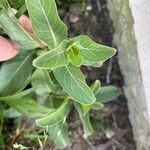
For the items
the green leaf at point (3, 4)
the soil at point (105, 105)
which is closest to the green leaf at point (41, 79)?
the green leaf at point (3, 4)

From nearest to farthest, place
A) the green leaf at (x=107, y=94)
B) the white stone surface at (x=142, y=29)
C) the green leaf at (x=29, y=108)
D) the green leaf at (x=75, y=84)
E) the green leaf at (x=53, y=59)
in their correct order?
the green leaf at (x=53, y=59), the green leaf at (x=75, y=84), the white stone surface at (x=142, y=29), the green leaf at (x=29, y=108), the green leaf at (x=107, y=94)

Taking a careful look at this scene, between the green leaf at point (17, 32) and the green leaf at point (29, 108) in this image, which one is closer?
the green leaf at point (17, 32)

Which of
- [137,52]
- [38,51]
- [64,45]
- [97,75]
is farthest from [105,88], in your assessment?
[64,45]

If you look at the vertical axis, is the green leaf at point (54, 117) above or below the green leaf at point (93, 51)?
below

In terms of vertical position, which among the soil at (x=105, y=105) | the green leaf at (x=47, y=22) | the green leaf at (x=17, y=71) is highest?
the green leaf at (x=47, y=22)

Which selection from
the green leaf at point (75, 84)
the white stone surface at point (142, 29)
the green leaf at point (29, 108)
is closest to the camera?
the green leaf at point (75, 84)

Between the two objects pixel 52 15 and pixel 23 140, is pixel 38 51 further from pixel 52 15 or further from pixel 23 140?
pixel 23 140

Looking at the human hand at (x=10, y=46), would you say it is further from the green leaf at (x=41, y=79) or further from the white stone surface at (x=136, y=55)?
the white stone surface at (x=136, y=55)
